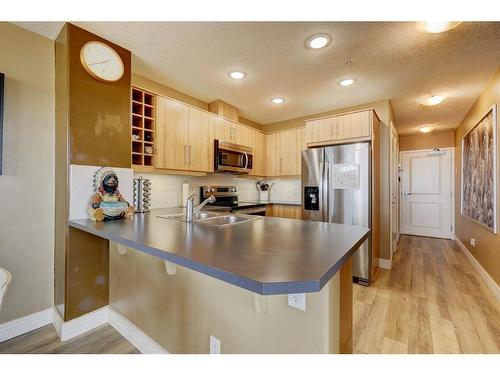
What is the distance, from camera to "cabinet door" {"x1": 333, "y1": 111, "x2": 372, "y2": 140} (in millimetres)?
2785

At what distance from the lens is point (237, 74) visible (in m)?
2.42

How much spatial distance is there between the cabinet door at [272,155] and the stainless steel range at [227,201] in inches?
26.5

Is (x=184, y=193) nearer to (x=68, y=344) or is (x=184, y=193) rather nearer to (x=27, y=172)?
(x=27, y=172)

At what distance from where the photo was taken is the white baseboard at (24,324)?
166 centimetres

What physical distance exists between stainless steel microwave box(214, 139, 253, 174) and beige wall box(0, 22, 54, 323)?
1.67m

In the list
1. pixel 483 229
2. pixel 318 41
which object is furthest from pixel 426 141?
pixel 318 41

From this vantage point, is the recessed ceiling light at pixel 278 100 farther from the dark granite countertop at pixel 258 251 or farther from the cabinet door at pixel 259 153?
the dark granite countertop at pixel 258 251

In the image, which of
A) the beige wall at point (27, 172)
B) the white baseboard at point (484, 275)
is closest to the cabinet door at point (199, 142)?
the beige wall at point (27, 172)

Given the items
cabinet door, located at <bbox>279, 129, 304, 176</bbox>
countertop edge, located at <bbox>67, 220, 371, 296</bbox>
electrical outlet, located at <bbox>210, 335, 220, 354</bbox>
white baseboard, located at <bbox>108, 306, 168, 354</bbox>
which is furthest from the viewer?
cabinet door, located at <bbox>279, 129, 304, 176</bbox>

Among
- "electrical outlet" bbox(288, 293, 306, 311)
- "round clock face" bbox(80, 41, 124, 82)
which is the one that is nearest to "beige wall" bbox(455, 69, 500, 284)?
"electrical outlet" bbox(288, 293, 306, 311)

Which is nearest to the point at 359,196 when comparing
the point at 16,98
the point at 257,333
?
the point at 257,333

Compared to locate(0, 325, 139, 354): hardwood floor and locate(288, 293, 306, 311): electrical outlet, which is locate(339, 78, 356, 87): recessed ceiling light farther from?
locate(0, 325, 139, 354): hardwood floor
